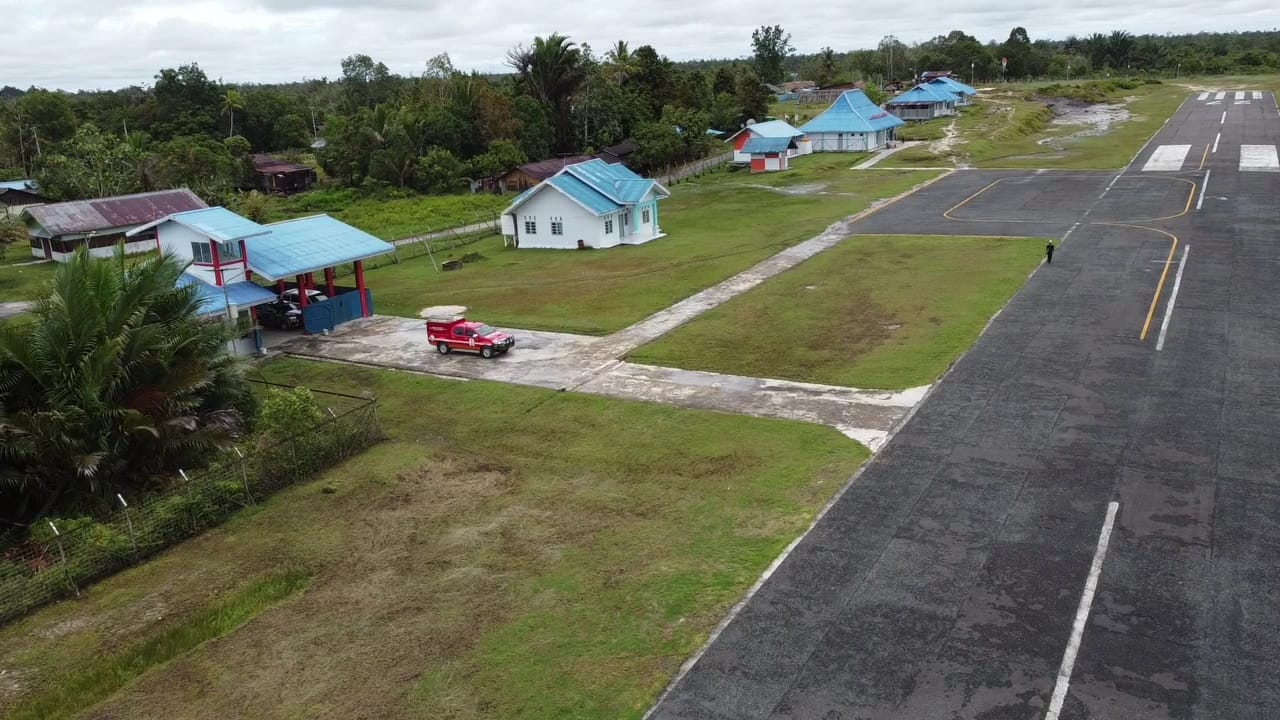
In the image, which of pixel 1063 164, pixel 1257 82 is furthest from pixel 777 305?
pixel 1257 82

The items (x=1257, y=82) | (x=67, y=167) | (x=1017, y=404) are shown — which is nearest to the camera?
(x=1017, y=404)

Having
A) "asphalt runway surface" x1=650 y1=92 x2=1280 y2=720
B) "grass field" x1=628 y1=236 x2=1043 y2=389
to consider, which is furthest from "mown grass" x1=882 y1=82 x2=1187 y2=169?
"asphalt runway surface" x1=650 y1=92 x2=1280 y2=720

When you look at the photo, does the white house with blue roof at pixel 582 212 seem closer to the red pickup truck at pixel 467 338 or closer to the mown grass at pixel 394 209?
the mown grass at pixel 394 209

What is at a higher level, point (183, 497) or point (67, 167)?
point (67, 167)

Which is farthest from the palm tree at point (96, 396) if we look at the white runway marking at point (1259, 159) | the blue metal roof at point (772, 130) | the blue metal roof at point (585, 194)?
the white runway marking at point (1259, 159)

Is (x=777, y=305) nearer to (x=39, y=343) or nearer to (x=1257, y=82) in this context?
(x=39, y=343)
